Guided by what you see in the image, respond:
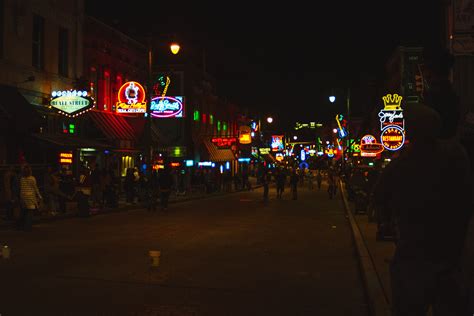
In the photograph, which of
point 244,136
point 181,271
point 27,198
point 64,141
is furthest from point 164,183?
point 244,136

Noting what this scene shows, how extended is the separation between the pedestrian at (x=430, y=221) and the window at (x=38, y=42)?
1041 inches

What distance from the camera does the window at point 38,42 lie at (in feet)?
91.5

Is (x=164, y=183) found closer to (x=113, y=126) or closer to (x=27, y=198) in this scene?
(x=27, y=198)

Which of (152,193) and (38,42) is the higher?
(38,42)

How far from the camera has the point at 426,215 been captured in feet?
12.8

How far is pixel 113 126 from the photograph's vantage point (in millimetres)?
33750

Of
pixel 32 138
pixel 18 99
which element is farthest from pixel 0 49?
pixel 32 138

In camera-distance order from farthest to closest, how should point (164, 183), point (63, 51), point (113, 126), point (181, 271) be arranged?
1. point (113, 126)
2. point (63, 51)
3. point (164, 183)
4. point (181, 271)

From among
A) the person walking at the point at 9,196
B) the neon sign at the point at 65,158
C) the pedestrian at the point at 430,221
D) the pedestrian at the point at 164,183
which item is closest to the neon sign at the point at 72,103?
the neon sign at the point at 65,158

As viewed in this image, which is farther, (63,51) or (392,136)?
(63,51)

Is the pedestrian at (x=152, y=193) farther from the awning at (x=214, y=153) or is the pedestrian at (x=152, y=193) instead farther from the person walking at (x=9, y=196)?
the awning at (x=214, y=153)

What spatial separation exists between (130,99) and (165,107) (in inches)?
280

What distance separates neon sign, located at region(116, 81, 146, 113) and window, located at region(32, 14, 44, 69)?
5.51 metres

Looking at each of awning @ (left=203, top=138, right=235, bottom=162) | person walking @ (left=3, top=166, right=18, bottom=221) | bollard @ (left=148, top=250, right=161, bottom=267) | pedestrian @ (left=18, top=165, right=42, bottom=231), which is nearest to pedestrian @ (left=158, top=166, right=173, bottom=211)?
person walking @ (left=3, top=166, right=18, bottom=221)
